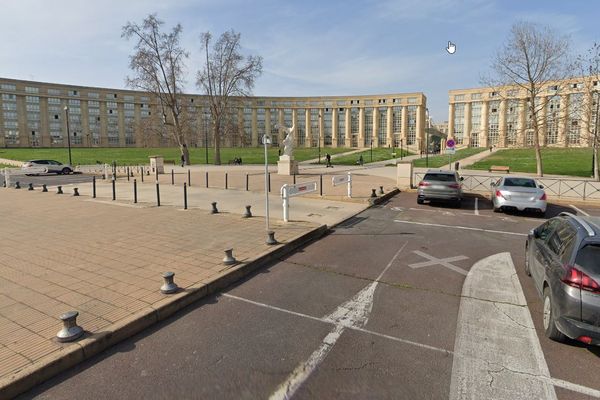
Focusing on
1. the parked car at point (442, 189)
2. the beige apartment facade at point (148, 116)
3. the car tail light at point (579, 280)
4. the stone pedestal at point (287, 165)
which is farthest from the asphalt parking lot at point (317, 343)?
the beige apartment facade at point (148, 116)

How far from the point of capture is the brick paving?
432cm

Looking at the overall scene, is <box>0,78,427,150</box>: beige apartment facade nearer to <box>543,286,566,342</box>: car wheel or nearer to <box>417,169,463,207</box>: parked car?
<box>417,169,463,207</box>: parked car

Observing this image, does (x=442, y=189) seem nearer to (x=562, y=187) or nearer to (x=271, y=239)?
(x=271, y=239)

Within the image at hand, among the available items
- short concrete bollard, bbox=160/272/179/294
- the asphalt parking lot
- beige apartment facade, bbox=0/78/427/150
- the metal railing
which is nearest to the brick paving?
short concrete bollard, bbox=160/272/179/294

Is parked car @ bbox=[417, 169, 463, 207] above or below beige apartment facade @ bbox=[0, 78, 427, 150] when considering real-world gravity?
below

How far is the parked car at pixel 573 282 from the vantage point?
374cm


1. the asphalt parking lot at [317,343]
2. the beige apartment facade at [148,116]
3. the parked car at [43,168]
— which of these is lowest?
the asphalt parking lot at [317,343]

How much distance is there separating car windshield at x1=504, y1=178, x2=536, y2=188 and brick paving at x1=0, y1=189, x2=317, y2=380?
896 centimetres

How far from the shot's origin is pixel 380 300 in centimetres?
537

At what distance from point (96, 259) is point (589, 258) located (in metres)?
7.61

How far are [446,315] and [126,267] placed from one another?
530 cm

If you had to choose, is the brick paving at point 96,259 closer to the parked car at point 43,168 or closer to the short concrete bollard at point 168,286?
the short concrete bollard at point 168,286

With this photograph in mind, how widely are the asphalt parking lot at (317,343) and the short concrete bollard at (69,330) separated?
14.3 inches

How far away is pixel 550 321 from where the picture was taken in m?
4.26
